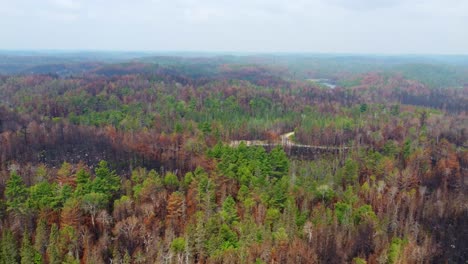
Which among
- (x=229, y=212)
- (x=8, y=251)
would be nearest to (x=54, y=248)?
(x=8, y=251)

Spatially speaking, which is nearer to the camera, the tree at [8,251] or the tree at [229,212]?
the tree at [8,251]

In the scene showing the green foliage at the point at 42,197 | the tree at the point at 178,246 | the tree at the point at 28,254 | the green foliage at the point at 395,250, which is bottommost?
the green foliage at the point at 395,250

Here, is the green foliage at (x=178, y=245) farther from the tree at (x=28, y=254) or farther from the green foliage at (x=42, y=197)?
the green foliage at (x=42, y=197)

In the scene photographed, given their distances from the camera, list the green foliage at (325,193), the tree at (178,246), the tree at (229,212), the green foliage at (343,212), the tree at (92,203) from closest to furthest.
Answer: the tree at (178,246) < the tree at (229,212) < the tree at (92,203) < the green foliage at (343,212) < the green foliage at (325,193)

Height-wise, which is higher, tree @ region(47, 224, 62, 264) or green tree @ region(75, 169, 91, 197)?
green tree @ region(75, 169, 91, 197)

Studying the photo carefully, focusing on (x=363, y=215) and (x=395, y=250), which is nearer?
(x=395, y=250)

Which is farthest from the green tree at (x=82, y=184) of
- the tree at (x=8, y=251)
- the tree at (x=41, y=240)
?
the tree at (x=8, y=251)

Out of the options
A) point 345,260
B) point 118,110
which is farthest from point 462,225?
point 118,110

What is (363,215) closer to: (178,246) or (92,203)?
(178,246)

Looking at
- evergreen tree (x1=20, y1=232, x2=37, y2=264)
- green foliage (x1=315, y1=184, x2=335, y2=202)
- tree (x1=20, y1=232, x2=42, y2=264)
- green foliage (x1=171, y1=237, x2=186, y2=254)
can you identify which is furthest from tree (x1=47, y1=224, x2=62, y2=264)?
green foliage (x1=315, y1=184, x2=335, y2=202)

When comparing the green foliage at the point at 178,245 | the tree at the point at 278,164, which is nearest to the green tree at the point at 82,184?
the green foliage at the point at 178,245

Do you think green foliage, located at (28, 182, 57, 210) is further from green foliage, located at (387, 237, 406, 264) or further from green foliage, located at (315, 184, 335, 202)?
green foliage, located at (387, 237, 406, 264)

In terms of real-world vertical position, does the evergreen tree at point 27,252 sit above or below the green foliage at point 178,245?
above

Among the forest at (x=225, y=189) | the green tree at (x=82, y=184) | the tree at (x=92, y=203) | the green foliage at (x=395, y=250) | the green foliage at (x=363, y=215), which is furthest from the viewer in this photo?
the green tree at (x=82, y=184)
